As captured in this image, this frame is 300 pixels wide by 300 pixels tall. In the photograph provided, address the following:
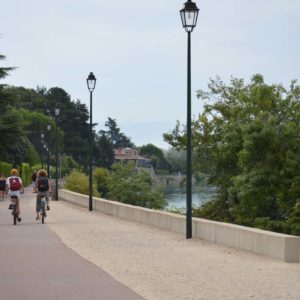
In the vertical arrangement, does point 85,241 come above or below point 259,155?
below

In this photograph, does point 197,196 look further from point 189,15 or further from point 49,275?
point 49,275

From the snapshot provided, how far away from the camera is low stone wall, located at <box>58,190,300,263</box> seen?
13016mm

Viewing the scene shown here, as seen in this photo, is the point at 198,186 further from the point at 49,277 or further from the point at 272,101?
the point at 49,277

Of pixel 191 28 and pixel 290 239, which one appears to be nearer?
pixel 290 239

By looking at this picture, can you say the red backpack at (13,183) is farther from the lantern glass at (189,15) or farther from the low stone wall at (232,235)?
the lantern glass at (189,15)

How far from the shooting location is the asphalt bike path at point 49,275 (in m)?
9.25

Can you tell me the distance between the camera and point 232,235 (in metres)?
15.8

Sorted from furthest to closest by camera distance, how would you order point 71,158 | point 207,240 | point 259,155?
point 71,158 < point 259,155 < point 207,240

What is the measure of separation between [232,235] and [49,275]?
570cm

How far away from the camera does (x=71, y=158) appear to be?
472 feet

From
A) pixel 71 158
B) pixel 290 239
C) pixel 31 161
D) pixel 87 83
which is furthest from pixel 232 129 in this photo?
pixel 71 158

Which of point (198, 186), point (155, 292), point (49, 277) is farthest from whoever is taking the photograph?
point (198, 186)

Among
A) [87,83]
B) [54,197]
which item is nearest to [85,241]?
[87,83]

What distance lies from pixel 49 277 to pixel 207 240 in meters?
7.11
